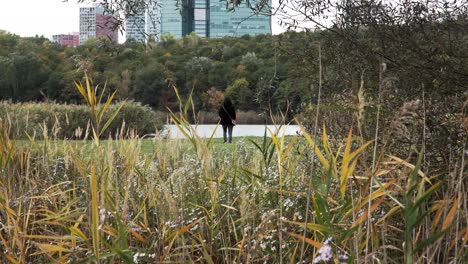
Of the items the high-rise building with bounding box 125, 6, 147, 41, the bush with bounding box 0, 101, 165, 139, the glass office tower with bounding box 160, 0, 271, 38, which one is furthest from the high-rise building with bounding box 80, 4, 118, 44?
the bush with bounding box 0, 101, 165, 139

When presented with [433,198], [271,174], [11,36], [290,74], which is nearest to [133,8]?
[290,74]

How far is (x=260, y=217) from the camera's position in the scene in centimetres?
292

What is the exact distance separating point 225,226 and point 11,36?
63.1 m

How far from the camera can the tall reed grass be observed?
71.2 inches

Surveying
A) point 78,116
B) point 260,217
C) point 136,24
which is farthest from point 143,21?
point 78,116

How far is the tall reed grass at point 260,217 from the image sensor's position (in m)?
1.81

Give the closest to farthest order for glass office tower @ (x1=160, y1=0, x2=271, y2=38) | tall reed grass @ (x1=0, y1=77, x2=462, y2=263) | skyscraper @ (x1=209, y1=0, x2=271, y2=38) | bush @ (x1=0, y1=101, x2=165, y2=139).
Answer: tall reed grass @ (x1=0, y1=77, x2=462, y2=263)
skyscraper @ (x1=209, y1=0, x2=271, y2=38)
glass office tower @ (x1=160, y1=0, x2=271, y2=38)
bush @ (x1=0, y1=101, x2=165, y2=139)

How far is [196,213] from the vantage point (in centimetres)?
318

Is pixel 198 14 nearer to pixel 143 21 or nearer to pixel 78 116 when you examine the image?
pixel 143 21

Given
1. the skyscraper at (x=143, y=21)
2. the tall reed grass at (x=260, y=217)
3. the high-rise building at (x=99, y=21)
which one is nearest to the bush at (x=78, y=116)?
the high-rise building at (x=99, y=21)

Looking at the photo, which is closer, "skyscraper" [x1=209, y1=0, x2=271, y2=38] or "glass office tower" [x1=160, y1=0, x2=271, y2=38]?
"skyscraper" [x1=209, y1=0, x2=271, y2=38]

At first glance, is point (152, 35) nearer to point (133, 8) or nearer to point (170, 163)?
point (133, 8)

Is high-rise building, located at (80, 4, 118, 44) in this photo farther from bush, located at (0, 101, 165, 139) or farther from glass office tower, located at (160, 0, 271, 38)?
bush, located at (0, 101, 165, 139)

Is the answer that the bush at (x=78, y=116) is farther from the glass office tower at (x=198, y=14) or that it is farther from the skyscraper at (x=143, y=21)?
the skyscraper at (x=143, y=21)
